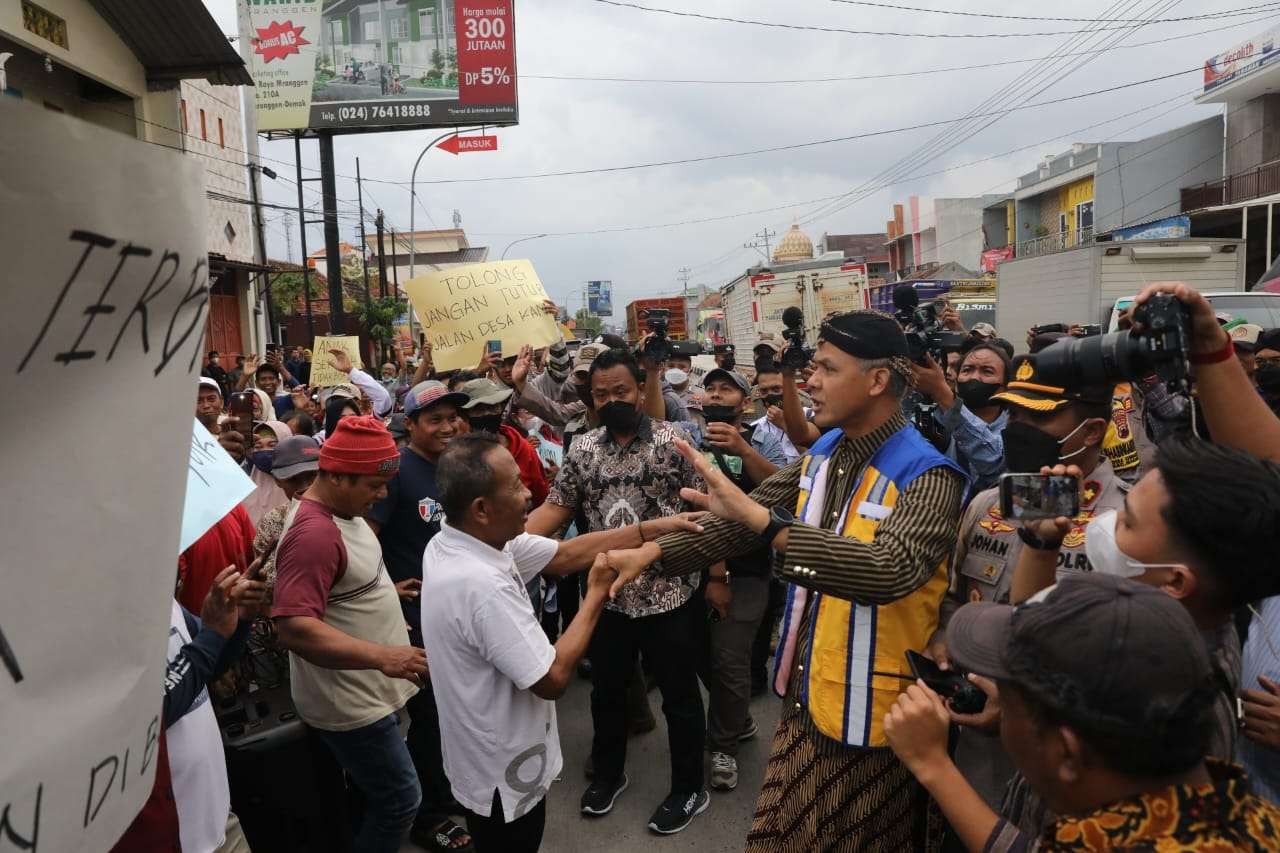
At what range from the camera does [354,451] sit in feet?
9.78

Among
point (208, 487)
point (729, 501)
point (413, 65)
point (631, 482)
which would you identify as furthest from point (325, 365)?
point (413, 65)

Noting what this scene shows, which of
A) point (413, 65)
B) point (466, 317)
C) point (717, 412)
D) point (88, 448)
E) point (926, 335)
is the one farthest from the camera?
point (413, 65)

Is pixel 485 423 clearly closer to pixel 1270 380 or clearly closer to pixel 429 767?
pixel 429 767

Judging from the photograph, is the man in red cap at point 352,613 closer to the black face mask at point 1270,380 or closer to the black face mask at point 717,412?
the black face mask at point 717,412

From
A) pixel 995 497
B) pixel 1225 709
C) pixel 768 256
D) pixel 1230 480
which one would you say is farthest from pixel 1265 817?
pixel 768 256

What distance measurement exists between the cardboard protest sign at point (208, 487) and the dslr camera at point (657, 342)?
2.76 m

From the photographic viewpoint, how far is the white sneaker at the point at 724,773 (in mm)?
4105

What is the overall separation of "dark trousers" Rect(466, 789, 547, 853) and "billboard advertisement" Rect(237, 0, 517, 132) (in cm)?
2363

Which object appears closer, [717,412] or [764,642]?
[717,412]

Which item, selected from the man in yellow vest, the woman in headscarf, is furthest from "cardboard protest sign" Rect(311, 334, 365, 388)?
the man in yellow vest

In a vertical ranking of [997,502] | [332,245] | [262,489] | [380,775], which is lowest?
[380,775]

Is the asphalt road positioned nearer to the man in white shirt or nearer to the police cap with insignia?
the man in white shirt

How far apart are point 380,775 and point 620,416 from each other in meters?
1.77

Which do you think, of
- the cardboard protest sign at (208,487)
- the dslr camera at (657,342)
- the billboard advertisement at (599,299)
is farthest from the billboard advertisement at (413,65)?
the billboard advertisement at (599,299)
